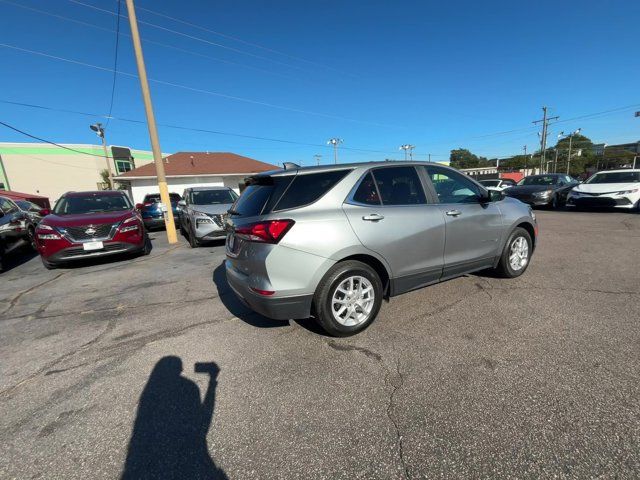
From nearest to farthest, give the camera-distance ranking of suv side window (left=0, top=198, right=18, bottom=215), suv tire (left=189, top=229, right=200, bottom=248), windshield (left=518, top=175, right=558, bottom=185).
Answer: suv side window (left=0, top=198, right=18, bottom=215) < suv tire (left=189, top=229, right=200, bottom=248) < windshield (left=518, top=175, right=558, bottom=185)

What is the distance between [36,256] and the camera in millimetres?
8375

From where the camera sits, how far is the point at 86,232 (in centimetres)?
600

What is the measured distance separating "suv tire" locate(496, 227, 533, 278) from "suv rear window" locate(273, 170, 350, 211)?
282cm

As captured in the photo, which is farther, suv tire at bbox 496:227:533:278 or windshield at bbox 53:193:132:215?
windshield at bbox 53:193:132:215

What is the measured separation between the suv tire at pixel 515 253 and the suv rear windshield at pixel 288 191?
279 centimetres

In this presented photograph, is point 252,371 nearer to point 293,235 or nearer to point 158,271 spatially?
point 293,235

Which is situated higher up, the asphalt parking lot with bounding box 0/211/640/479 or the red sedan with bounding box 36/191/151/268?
the red sedan with bounding box 36/191/151/268

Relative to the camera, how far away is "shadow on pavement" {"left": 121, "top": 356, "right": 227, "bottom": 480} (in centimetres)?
173

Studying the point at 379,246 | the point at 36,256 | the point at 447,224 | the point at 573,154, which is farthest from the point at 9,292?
the point at 573,154

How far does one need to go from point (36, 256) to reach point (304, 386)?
9.73 metres

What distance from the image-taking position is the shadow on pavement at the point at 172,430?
1727mm

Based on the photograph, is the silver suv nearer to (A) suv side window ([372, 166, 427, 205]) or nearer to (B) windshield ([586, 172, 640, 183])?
(A) suv side window ([372, 166, 427, 205])

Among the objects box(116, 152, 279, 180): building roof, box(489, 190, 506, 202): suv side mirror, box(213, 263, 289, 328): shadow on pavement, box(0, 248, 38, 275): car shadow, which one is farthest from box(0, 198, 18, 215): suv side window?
box(116, 152, 279, 180): building roof

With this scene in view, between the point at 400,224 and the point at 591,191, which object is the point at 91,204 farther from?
the point at 591,191
